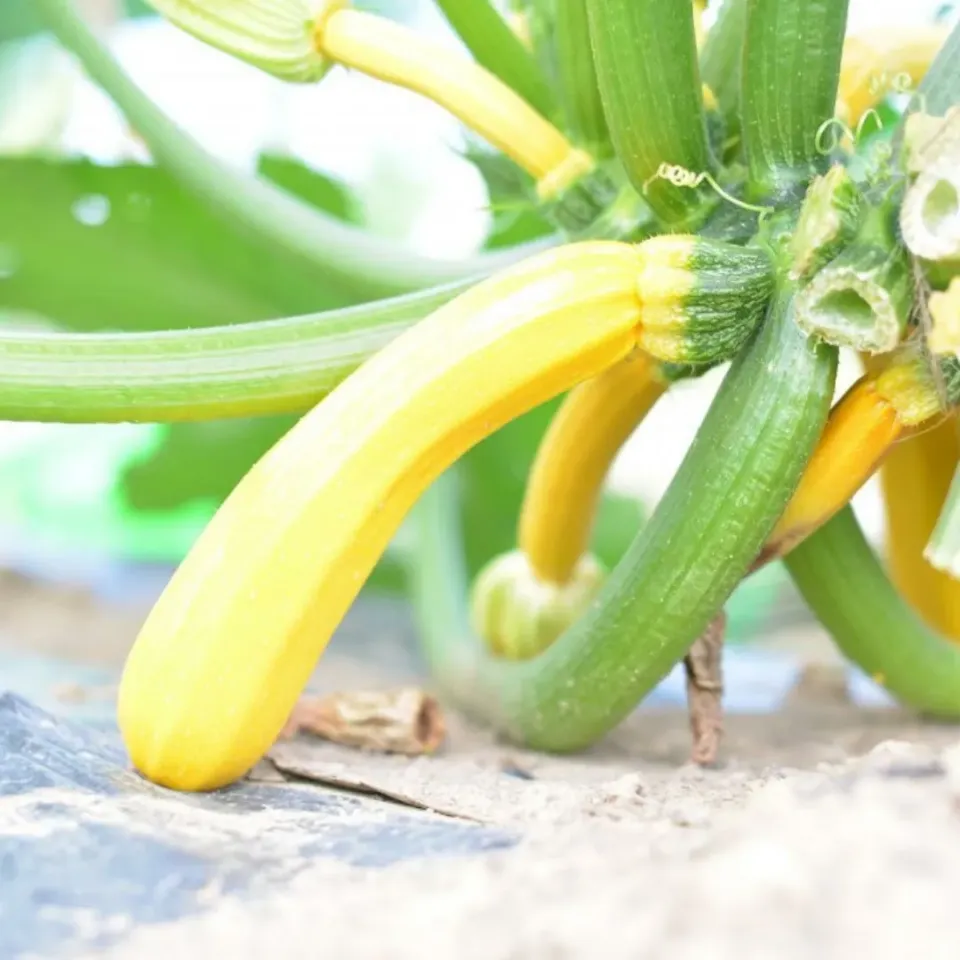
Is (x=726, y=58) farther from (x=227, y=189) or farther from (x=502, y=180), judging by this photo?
(x=227, y=189)

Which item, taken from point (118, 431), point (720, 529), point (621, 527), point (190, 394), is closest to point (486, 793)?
point (720, 529)

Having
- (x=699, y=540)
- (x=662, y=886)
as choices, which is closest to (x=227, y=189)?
(x=699, y=540)

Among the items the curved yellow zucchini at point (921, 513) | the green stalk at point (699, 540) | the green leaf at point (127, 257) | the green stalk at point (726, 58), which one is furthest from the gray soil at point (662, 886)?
the green leaf at point (127, 257)

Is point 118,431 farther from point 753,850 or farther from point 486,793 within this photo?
point 753,850

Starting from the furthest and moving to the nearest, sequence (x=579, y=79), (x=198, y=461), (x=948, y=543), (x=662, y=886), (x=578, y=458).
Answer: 1. (x=198, y=461)
2. (x=578, y=458)
3. (x=579, y=79)
4. (x=948, y=543)
5. (x=662, y=886)

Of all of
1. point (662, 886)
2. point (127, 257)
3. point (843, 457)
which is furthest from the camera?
point (127, 257)

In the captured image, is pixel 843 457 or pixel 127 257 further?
pixel 127 257

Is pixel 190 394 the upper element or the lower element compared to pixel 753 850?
A: upper

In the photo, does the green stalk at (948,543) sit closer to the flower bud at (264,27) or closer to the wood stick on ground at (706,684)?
the wood stick on ground at (706,684)
